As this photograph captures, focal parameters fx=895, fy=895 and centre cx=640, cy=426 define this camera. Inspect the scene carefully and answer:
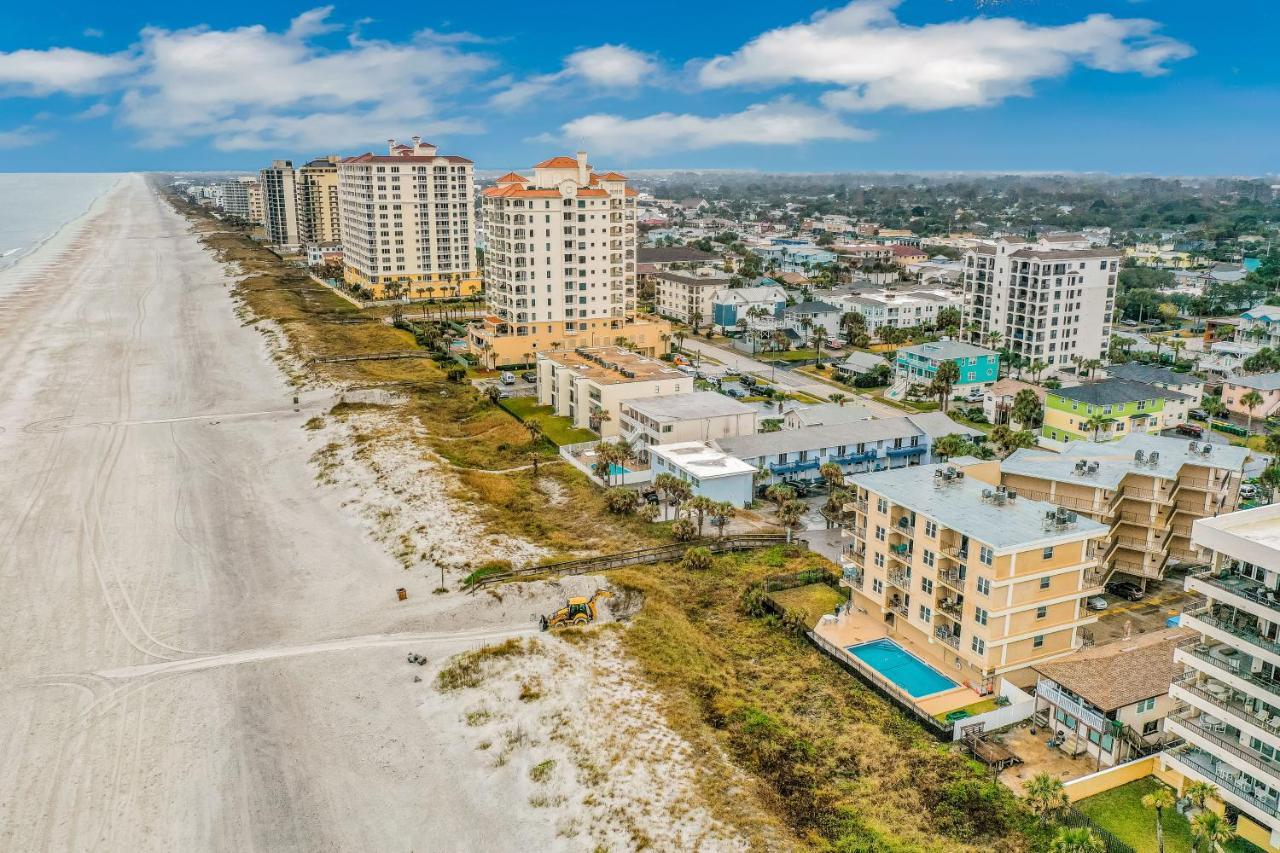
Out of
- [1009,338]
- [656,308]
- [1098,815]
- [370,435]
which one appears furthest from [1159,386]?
[656,308]

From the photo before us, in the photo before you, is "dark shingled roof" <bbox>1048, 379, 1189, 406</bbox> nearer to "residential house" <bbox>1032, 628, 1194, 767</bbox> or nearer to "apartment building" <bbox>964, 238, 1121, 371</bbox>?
"apartment building" <bbox>964, 238, 1121, 371</bbox>

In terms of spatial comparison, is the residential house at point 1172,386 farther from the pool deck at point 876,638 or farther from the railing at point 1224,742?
the railing at point 1224,742

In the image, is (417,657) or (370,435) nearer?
(417,657)

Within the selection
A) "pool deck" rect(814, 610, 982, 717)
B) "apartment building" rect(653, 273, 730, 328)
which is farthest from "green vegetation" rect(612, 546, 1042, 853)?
"apartment building" rect(653, 273, 730, 328)

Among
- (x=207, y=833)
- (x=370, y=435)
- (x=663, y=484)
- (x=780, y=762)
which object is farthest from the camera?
(x=370, y=435)

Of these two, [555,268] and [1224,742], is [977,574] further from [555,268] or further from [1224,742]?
[555,268]

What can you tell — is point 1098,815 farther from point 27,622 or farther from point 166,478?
point 166,478

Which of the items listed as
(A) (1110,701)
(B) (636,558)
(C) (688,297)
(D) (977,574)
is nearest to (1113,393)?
(D) (977,574)
